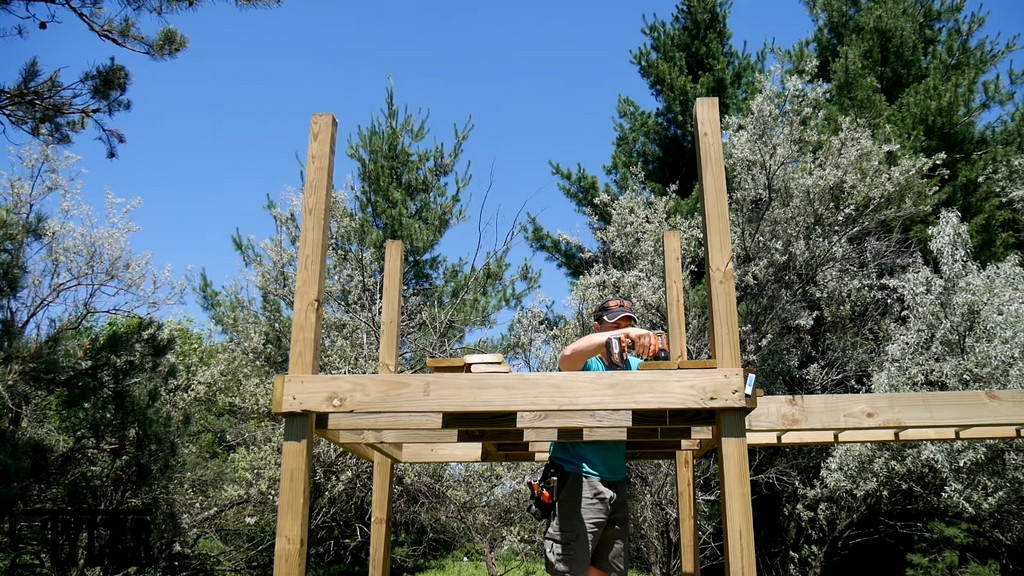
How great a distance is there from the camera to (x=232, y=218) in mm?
10984

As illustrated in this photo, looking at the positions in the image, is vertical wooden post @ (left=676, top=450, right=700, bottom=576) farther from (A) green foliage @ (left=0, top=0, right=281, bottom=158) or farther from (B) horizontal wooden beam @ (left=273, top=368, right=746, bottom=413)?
(A) green foliage @ (left=0, top=0, right=281, bottom=158)

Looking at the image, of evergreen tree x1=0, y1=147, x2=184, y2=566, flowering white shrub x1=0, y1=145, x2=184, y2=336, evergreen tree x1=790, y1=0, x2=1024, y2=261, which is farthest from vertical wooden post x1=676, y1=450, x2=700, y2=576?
evergreen tree x1=790, y1=0, x2=1024, y2=261

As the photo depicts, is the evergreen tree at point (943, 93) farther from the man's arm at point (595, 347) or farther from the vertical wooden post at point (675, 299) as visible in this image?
the man's arm at point (595, 347)

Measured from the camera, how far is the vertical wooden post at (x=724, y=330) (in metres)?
2.42

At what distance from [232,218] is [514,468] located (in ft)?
18.4

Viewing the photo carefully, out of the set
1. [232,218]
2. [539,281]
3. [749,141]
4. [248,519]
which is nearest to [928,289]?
[749,141]

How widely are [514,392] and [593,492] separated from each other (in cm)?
69

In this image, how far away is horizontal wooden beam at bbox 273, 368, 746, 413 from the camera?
8.38 feet

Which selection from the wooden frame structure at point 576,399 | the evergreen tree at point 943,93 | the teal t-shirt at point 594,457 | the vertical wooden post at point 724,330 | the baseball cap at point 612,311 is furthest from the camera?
the evergreen tree at point 943,93

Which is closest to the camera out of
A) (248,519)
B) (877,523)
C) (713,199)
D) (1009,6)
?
(713,199)

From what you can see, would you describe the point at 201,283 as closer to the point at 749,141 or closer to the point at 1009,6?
the point at 749,141

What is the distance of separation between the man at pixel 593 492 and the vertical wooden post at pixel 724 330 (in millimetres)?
369

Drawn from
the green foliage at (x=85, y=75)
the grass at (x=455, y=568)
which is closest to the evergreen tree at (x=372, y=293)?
the grass at (x=455, y=568)

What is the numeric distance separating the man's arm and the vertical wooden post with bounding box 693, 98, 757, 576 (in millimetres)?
326
